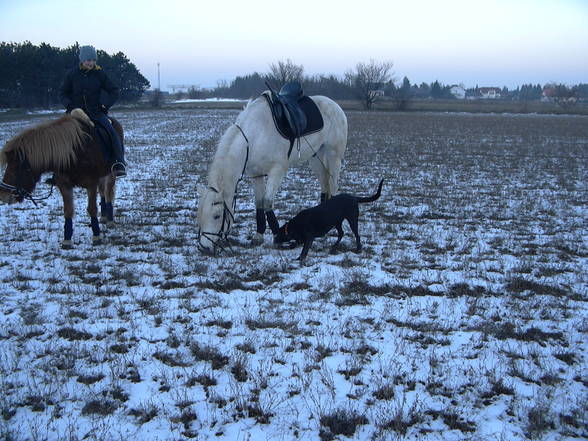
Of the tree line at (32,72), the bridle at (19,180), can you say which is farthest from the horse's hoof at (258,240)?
the tree line at (32,72)

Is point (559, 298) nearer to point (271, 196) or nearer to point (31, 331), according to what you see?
point (271, 196)

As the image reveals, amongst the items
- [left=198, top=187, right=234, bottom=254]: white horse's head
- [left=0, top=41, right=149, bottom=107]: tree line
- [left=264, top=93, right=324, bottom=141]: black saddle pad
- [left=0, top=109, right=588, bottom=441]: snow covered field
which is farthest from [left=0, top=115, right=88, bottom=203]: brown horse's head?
[left=0, top=41, right=149, bottom=107]: tree line

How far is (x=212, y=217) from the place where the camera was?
229 inches

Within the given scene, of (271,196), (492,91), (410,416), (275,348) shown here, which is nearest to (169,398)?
(275,348)

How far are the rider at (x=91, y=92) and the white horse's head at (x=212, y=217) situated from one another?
6.26ft

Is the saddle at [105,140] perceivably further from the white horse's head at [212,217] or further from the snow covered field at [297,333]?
the white horse's head at [212,217]

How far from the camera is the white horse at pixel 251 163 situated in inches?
231

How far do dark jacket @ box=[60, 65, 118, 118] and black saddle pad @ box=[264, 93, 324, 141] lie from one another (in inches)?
99.0

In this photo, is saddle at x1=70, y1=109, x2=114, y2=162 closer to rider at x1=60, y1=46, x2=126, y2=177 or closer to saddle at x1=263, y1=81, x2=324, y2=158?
rider at x1=60, y1=46, x2=126, y2=177

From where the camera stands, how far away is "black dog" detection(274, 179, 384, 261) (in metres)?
6.05

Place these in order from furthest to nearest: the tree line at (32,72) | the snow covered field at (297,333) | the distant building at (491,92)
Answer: the distant building at (491,92), the tree line at (32,72), the snow covered field at (297,333)

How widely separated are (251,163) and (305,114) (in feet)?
4.62

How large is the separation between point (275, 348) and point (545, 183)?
35.7 ft

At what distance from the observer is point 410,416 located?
10.0ft
